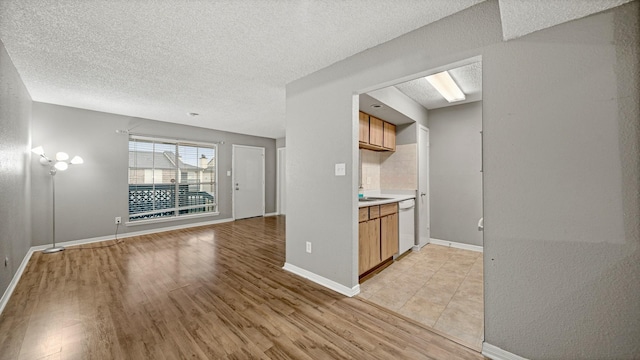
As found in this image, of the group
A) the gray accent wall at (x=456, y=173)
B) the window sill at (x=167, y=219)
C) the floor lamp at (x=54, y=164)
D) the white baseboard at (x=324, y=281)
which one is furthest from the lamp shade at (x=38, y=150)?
the gray accent wall at (x=456, y=173)

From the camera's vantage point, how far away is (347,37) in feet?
6.82

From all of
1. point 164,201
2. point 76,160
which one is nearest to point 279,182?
point 164,201

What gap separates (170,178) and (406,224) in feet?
17.1

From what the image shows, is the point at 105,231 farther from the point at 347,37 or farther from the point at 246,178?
the point at 347,37

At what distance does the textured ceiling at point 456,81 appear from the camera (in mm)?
2844

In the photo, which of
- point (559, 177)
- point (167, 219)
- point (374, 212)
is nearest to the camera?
point (559, 177)

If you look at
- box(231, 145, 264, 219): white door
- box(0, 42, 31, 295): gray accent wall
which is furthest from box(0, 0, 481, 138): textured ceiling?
box(231, 145, 264, 219): white door

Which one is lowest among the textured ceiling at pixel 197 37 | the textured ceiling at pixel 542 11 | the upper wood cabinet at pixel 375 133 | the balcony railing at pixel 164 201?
the balcony railing at pixel 164 201

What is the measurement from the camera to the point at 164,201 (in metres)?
5.41

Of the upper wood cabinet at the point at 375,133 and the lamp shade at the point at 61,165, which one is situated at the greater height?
the upper wood cabinet at the point at 375,133

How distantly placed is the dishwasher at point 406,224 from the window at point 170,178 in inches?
188

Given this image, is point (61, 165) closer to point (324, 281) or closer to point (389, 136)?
point (324, 281)

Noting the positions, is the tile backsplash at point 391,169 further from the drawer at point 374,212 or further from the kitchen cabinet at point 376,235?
the drawer at point 374,212

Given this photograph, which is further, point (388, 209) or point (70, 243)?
point (70, 243)
